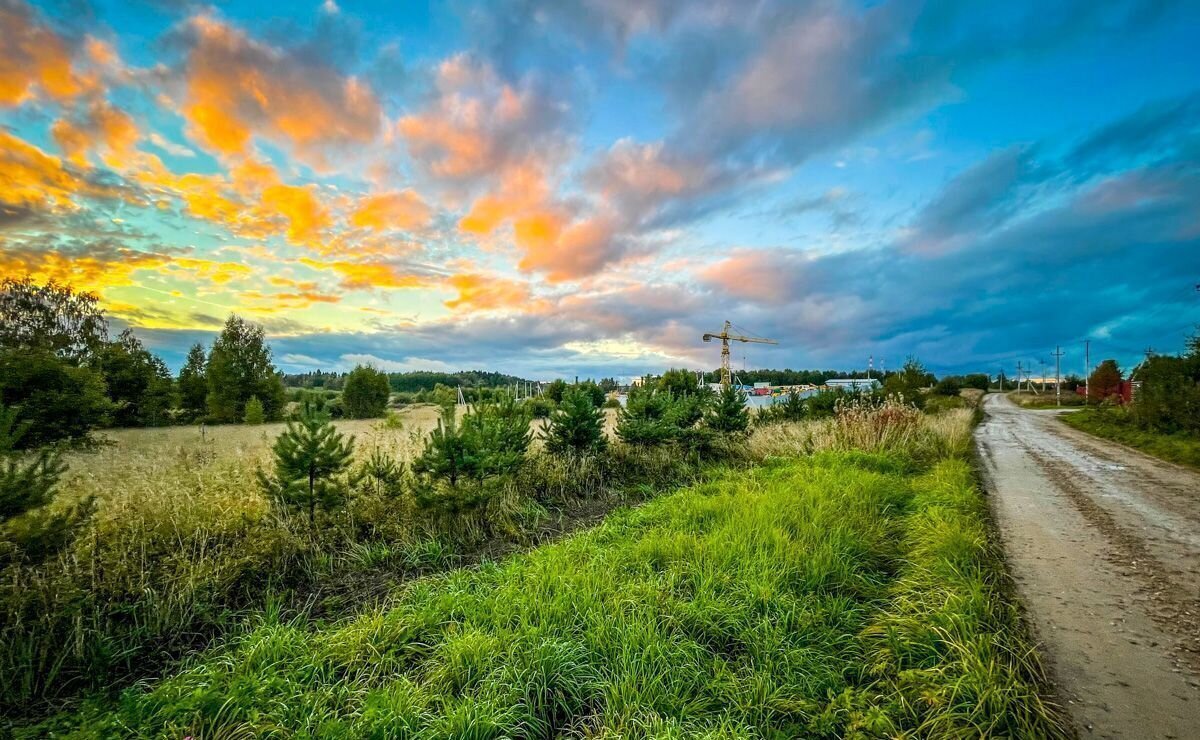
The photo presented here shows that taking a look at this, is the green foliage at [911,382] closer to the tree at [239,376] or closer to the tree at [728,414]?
the tree at [728,414]

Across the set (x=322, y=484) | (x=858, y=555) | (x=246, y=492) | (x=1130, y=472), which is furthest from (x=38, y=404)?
(x=1130, y=472)

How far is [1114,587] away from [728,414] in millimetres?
9444

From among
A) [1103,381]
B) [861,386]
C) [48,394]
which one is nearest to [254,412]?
[48,394]

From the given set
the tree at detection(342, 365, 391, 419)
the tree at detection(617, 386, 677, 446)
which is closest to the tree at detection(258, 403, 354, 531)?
the tree at detection(617, 386, 677, 446)

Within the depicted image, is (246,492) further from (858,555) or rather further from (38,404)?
(38,404)

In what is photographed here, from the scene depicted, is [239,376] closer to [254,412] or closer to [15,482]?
[254,412]

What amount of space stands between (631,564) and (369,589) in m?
2.82

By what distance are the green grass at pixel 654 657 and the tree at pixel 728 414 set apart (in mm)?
8368

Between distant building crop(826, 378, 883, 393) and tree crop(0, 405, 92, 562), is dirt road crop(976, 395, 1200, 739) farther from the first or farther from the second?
distant building crop(826, 378, 883, 393)

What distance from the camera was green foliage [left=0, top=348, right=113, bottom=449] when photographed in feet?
44.8

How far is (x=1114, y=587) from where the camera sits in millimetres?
4578

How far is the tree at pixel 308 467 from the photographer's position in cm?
580

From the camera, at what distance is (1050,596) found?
4.42 meters

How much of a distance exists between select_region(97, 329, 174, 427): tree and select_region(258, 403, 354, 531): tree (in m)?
25.3
